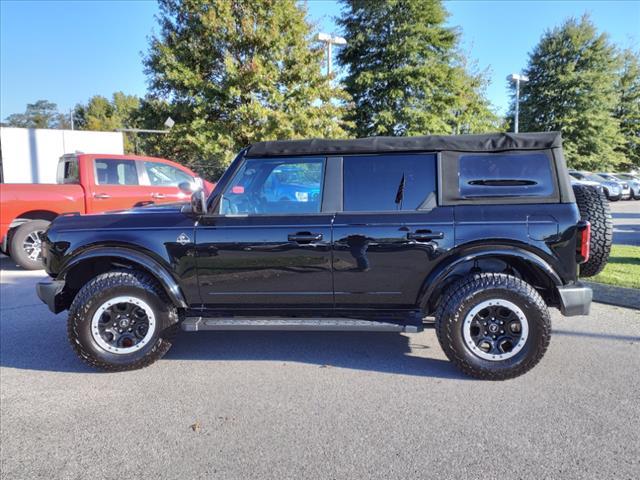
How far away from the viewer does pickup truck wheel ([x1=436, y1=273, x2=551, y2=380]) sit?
3.44m

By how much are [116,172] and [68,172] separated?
1057 mm

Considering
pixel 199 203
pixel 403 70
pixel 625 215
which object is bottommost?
pixel 625 215

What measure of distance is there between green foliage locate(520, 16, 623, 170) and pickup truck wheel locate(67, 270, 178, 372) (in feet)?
109

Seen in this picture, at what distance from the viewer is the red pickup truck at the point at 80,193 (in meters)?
7.79

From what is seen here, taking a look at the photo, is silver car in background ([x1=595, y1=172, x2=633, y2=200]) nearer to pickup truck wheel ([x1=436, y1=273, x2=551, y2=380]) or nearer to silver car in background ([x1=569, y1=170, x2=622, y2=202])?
silver car in background ([x1=569, y1=170, x2=622, y2=202])

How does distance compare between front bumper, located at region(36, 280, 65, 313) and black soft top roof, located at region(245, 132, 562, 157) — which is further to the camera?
front bumper, located at region(36, 280, 65, 313)

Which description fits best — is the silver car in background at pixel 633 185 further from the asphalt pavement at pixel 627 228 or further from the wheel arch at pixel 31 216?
the wheel arch at pixel 31 216

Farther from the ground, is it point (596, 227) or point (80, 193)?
point (80, 193)

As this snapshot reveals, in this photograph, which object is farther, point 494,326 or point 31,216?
point 31,216

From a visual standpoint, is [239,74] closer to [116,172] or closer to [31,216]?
[116,172]

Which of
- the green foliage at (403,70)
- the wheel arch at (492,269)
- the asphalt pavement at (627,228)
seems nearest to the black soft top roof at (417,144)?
the wheel arch at (492,269)

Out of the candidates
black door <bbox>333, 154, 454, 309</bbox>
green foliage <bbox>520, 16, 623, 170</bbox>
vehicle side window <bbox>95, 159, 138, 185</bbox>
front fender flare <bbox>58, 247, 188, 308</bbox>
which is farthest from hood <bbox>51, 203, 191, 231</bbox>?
green foliage <bbox>520, 16, 623, 170</bbox>

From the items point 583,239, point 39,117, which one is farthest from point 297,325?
point 39,117

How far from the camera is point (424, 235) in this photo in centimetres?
352
